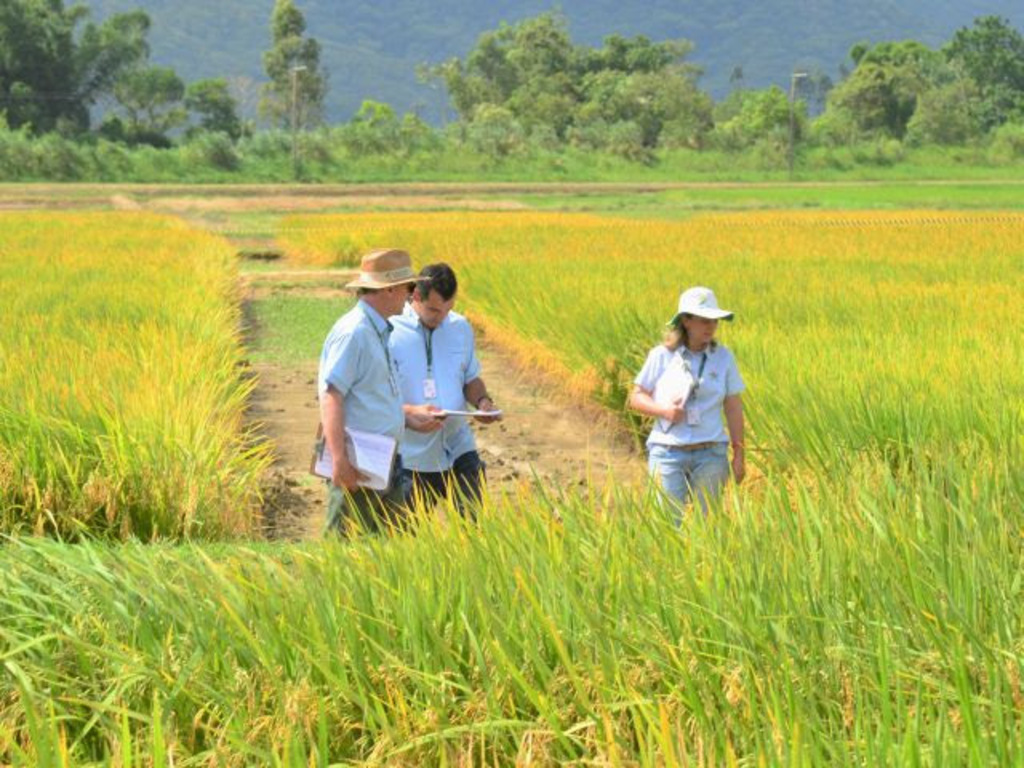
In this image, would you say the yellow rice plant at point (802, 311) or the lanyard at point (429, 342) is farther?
the yellow rice plant at point (802, 311)

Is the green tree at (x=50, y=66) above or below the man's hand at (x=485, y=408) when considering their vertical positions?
above

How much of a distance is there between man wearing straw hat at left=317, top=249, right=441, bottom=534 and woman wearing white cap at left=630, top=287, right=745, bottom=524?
1064 mm

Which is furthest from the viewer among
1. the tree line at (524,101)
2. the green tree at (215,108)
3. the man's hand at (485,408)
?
the green tree at (215,108)

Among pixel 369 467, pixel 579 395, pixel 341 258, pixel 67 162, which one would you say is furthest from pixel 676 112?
pixel 369 467

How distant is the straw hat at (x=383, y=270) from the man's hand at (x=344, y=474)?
575 millimetres

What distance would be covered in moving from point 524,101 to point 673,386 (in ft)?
280

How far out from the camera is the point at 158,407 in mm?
Answer: 7043

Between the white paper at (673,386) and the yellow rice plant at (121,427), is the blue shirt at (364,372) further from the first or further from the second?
the white paper at (673,386)

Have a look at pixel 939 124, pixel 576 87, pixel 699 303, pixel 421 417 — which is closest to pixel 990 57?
pixel 576 87

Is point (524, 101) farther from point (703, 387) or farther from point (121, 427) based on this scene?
point (703, 387)

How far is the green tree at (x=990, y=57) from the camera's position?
106562 millimetres

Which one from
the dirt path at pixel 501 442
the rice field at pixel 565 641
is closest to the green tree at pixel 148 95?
the dirt path at pixel 501 442

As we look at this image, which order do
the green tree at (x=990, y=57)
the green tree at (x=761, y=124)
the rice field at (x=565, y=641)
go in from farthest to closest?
the green tree at (x=990, y=57)
the green tree at (x=761, y=124)
the rice field at (x=565, y=641)

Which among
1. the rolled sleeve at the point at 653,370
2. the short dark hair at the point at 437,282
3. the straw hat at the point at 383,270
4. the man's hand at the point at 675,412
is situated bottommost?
the man's hand at the point at 675,412
